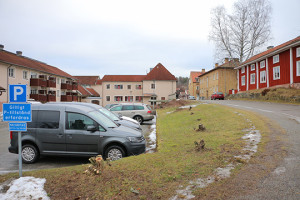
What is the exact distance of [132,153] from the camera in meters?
6.57

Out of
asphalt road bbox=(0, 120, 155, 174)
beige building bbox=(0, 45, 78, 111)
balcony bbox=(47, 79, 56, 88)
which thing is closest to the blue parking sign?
asphalt road bbox=(0, 120, 155, 174)

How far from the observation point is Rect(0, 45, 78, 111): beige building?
28.3 m

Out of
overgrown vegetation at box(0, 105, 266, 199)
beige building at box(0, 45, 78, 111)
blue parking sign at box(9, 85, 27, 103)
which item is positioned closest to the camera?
overgrown vegetation at box(0, 105, 266, 199)

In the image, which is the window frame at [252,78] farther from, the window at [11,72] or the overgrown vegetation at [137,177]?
the window at [11,72]

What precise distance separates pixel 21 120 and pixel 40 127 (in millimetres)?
2125

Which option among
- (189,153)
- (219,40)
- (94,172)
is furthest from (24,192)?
(219,40)

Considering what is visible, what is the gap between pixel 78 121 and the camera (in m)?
6.73

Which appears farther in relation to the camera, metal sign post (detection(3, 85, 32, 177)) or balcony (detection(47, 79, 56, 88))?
balcony (detection(47, 79, 56, 88))

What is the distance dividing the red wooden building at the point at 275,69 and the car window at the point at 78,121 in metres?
23.5

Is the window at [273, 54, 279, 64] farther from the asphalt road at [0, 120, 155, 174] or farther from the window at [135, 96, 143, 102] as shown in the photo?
the window at [135, 96, 143, 102]

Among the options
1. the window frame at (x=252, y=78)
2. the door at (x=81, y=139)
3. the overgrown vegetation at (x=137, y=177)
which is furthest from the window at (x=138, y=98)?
the overgrown vegetation at (x=137, y=177)

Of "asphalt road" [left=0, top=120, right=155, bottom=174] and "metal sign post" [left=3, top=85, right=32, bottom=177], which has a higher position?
"metal sign post" [left=3, top=85, right=32, bottom=177]

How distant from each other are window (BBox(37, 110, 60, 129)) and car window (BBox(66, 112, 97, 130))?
1.30ft

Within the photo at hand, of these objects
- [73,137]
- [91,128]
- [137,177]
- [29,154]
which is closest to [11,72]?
[29,154]
